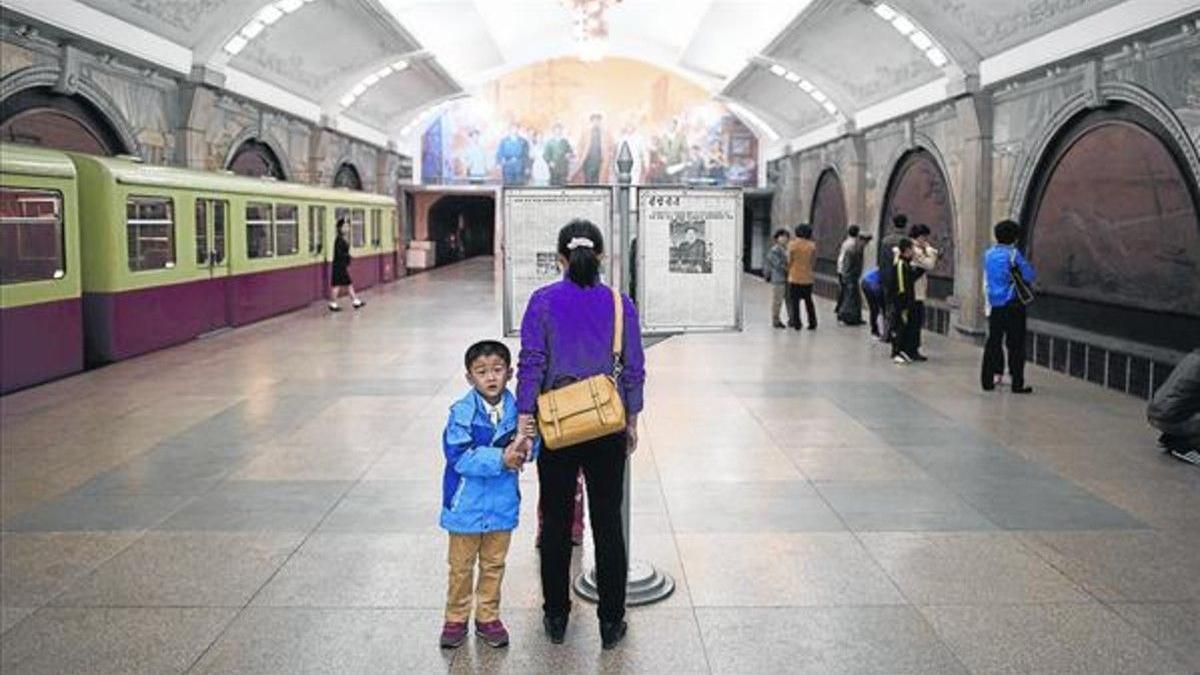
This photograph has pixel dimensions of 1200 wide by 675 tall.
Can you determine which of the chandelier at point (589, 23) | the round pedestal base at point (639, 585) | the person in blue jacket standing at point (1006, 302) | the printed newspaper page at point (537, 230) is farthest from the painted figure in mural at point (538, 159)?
the round pedestal base at point (639, 585)

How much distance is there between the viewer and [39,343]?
33.4ft

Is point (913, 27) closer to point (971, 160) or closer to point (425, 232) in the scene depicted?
point (971, 160)

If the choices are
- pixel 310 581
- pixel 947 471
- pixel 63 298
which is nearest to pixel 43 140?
pixel 63 298

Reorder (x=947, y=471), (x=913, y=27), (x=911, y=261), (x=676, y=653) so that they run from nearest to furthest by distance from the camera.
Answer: (x=676, y=653)
(x=947, y=471)
(x=911, y=261)
(x=913, y=27)

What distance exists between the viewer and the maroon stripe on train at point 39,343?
9672 millimetres

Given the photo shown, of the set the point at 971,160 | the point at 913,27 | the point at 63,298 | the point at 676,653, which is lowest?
the point at 676,653

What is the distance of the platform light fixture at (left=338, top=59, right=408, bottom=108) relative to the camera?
24.1m

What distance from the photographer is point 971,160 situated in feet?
47.2

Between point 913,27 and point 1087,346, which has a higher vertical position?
point 913,27

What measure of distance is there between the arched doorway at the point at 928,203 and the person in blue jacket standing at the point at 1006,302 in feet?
20.1

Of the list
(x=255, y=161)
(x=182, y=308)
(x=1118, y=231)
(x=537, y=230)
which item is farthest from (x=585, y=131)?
(x=537, y=230)

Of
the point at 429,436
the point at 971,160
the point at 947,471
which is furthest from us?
the point at 971,160

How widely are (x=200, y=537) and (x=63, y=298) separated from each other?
6.38m

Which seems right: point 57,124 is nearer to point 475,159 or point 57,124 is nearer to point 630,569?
point 630,569
